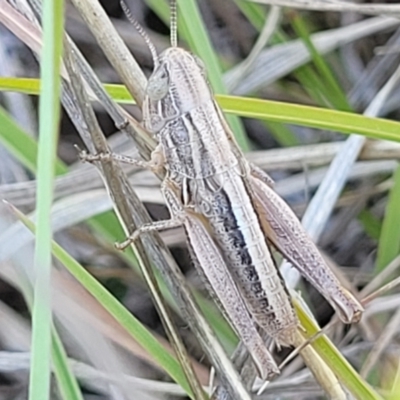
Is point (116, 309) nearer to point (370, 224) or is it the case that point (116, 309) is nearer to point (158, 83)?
point (158, 83)

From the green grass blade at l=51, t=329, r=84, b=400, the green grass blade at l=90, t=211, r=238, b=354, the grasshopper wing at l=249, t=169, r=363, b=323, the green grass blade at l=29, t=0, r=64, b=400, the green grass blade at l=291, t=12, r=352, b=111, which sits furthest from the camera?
the green grass blade at l=291, t=12, r=352, b=111

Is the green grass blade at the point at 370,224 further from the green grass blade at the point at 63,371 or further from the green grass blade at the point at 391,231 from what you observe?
the green grass blade at the point at 63,371

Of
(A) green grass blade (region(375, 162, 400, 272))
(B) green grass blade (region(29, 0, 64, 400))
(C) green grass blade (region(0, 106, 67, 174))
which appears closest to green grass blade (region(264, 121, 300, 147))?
(A) green grass blade (region(375, 162, 400, 272))

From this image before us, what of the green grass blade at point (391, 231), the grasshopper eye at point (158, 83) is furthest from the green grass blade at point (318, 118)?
the green grass blade at point (391, 231)

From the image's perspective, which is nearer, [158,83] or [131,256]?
[158,83]

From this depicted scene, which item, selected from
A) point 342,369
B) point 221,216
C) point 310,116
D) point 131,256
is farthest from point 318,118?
point 131,256

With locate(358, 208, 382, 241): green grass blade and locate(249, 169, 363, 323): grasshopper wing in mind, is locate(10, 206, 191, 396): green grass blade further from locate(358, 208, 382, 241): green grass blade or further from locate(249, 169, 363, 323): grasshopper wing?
locate(358, 208, 382, 241): green grass blade

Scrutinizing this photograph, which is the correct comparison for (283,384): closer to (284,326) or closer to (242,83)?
(284,326)
